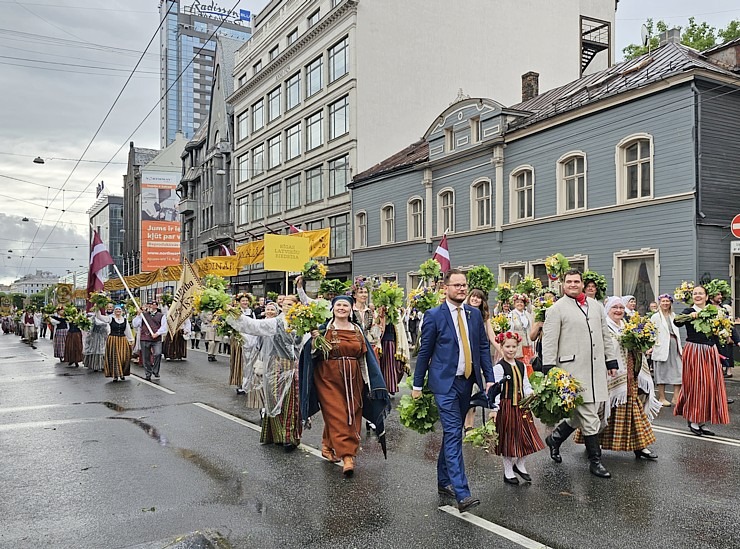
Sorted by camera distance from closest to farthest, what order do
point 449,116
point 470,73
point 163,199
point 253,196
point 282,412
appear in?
point 282,412, point 449,116, point 470,73, point 253,196, point 163,199

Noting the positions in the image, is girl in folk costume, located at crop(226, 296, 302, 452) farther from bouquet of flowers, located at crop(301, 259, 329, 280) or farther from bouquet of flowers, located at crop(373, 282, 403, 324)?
bouquet of flowers, located at crop(373, 282, 403, 324)

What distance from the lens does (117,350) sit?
15789mm

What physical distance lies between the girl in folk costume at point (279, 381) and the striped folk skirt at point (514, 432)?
264cm

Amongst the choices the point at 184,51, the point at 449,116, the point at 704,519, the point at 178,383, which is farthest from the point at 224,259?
the point at 184,51

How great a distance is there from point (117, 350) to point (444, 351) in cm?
1165

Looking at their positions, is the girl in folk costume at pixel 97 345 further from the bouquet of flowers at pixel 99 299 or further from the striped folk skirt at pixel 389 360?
the striped folk skirt at pixel 389 360

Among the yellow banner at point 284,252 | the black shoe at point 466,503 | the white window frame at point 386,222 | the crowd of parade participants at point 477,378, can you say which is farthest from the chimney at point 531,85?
the black shoe at point 466,503

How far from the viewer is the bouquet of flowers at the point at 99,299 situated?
17.4 m

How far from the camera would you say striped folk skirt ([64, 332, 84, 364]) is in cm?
2059

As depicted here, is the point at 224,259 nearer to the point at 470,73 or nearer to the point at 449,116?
the point at 449,116

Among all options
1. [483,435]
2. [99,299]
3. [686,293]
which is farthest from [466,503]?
[99,299]

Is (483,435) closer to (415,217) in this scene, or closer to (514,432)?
(514,432)

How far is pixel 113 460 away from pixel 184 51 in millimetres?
173568

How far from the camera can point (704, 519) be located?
17.6 ft
